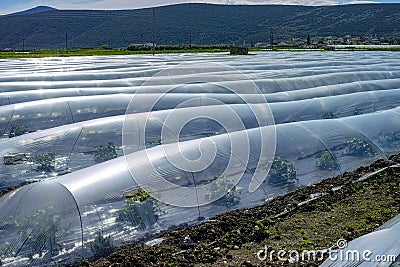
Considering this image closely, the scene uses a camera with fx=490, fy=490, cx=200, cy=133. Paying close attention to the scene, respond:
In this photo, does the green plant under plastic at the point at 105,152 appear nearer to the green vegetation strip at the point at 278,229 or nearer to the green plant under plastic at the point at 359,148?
the green vegetation strip at the point at 278,229

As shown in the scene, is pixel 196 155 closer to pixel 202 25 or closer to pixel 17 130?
pixel 17 130

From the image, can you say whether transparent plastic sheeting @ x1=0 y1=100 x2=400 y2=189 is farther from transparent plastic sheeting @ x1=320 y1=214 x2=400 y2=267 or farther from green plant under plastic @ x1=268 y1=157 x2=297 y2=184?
transparent plastic sheeting @ x1=320 y1=214 x2=400 y2=267

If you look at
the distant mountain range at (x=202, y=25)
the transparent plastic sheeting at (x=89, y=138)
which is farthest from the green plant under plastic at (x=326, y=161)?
the distant mountain range at (x=202, y=25)

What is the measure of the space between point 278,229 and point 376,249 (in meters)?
1.71

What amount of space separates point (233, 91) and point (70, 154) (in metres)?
5.54

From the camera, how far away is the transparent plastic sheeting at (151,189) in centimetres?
429

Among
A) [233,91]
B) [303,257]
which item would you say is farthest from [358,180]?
[233,91]

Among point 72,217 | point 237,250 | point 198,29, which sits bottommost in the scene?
point 237,250

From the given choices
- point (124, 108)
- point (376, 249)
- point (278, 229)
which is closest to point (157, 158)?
point (278, 229)

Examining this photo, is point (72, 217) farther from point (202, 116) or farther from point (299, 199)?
point (202, 116)

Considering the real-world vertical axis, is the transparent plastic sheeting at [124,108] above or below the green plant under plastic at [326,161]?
above

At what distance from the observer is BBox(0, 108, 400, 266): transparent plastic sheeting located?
429 cm

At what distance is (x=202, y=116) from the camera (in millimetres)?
7816

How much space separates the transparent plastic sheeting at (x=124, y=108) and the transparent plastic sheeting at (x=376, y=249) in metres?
5.27
